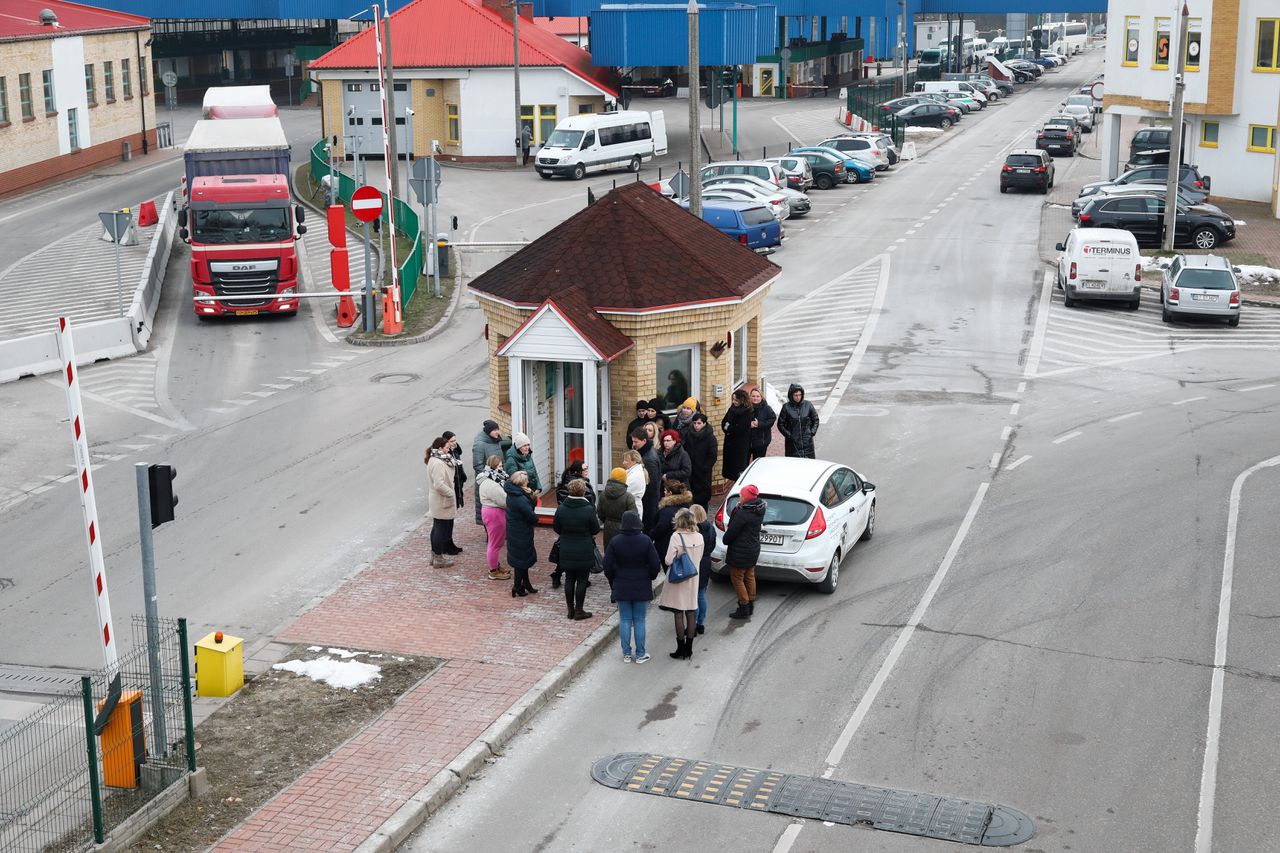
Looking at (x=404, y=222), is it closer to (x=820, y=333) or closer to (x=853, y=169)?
(x=820, y=333)

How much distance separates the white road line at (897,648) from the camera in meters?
13.5

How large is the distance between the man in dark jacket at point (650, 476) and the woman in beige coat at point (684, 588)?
7.85 feet

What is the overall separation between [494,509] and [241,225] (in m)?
18.6

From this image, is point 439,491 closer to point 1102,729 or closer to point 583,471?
point 583,471

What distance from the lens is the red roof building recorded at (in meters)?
62.6

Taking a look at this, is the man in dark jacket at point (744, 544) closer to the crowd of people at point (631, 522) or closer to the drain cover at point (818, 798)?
the crowd of people at point (631, 522)

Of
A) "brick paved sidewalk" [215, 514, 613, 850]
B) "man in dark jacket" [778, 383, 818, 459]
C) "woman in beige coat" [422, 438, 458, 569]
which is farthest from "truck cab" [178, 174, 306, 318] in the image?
"woman in beige coat" [422, 438, 458, 569]

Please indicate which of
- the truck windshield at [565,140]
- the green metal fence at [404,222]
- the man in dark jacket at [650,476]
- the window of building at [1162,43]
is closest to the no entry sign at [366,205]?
the green metal fence at [404,222]

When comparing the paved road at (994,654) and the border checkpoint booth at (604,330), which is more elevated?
the border checkpoint booth at (604,330)

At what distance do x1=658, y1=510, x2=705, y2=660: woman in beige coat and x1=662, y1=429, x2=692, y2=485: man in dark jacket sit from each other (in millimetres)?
2974

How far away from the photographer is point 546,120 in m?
63.6

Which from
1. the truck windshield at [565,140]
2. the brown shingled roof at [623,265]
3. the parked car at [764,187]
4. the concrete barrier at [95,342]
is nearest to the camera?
the brown shingled roof at [623,265]

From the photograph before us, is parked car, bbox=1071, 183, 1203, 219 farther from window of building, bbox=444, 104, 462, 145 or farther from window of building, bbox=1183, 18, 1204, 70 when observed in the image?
window of building, bbox=444, 104, 462, 145

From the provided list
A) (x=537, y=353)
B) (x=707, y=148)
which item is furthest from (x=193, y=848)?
(x=707, y=148)
